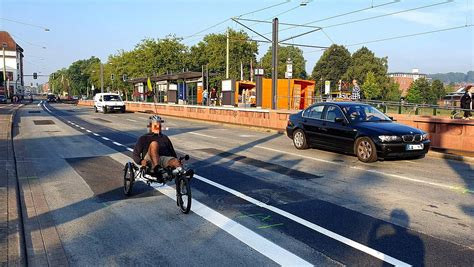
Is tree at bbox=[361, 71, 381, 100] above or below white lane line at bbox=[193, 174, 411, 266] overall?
above

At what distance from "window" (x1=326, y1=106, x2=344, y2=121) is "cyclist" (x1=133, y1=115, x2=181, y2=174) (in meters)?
6.55

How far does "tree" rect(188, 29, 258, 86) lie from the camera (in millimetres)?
74125

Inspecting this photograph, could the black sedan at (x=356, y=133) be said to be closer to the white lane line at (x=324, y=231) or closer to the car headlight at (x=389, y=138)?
the car headlight at (x=389, y=138)

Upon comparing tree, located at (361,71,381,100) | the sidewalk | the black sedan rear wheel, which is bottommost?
the sidewalk

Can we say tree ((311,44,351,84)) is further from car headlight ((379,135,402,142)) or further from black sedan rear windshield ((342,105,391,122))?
car headlight ((379,135,402,142))

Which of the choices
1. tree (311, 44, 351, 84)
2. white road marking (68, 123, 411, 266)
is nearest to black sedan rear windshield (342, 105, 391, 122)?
white road marking (68, 123, 411, 266)

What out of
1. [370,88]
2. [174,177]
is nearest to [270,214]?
[174,177]

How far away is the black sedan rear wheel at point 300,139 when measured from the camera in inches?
531

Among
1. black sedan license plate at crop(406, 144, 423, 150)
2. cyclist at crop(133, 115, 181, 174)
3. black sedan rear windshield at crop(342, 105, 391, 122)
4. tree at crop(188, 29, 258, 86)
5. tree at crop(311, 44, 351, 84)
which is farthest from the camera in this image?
tree at crop(311, 44, 351, 84)

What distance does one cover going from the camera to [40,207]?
257 inches

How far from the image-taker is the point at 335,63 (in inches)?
3725

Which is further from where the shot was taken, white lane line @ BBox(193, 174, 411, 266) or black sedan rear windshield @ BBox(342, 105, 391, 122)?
black sedan rear windshield @ BBox(342, 105, 391, 122)

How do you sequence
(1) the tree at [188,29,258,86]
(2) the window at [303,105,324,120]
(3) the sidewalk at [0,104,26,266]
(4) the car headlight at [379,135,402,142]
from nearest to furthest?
1. (3) the sidewalk at [0,104,26,266]
2. (4) the car headlight at [379,135,402,142]
3. (2) the window at [303,105,324,120]
4. (1) the tree at [188,29,258,86]

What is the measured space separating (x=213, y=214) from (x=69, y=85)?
156m
